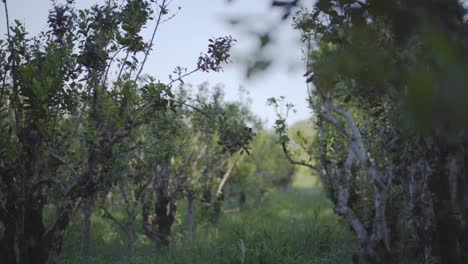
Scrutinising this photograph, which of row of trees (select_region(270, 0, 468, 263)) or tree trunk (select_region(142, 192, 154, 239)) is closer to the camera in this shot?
row of trees (select_region(270, 0, 468, 263))

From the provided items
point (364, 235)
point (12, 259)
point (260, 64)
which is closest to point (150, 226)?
point (12, 259)

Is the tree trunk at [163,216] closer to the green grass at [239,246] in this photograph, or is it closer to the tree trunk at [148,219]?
the tree trunk at [148,219]

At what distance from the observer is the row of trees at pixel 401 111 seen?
1.47 metres

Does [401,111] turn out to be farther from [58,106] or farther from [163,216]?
[163,216]

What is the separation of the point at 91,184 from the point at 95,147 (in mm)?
508

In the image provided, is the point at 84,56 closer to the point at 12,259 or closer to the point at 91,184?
the point at 91,184

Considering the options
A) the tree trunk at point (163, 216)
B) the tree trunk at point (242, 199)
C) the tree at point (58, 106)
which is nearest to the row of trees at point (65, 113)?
the tree at point (58, 106)

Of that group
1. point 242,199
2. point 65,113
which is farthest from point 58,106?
point 242,199

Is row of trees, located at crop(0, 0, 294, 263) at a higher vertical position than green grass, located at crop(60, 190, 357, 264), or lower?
higher

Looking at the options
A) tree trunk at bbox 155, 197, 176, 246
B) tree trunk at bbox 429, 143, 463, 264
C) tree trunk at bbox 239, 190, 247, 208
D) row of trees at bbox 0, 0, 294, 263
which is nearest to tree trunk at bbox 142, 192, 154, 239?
tree trunk at bbox 155, 197, 176, 246

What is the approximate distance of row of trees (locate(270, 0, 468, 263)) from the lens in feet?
4.84

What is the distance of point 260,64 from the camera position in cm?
232

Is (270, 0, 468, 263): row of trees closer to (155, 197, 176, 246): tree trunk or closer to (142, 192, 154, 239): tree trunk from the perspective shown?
(155, 197, 176, 246): tree trunk

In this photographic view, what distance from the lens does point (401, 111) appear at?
1.75 metres
